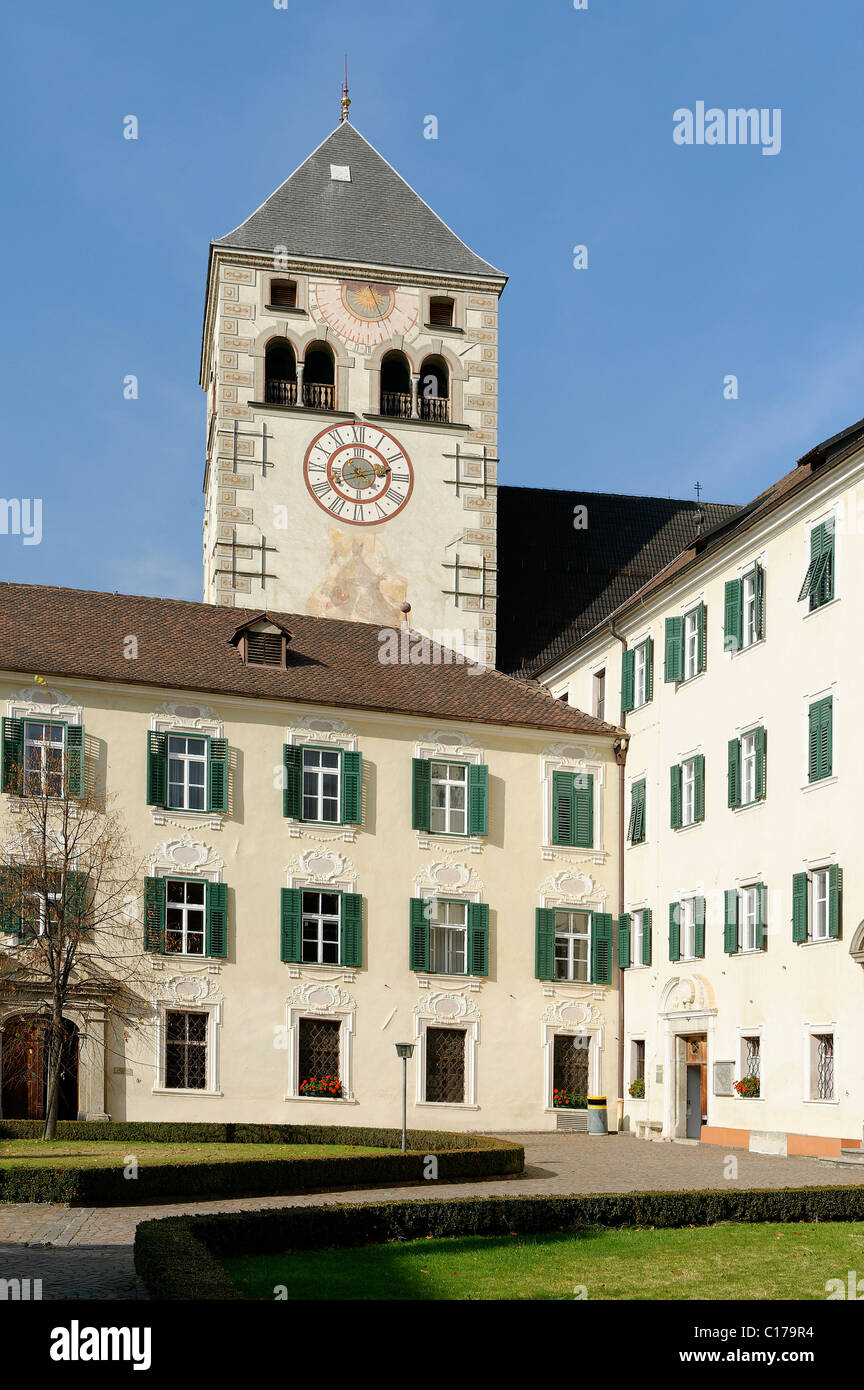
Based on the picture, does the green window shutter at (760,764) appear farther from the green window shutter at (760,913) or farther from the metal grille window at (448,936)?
the metal grille window at (448,936)

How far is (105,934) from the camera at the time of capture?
34750 millimetres

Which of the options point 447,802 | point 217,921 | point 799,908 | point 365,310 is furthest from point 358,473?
point 799,908

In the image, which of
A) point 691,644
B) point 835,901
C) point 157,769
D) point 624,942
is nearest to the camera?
point 835,901

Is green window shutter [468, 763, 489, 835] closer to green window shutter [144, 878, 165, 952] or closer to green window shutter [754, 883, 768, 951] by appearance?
green window shutter [144, 878, 165, 952]

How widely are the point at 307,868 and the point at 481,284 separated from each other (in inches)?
866

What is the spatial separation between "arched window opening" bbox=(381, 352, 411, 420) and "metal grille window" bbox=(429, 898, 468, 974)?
17.2 meters

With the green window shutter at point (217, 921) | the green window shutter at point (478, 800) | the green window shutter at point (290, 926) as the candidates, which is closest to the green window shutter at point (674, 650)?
the green window shutter at point (478, 800)

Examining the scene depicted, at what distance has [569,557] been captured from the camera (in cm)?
5106

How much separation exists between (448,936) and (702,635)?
27.4ft

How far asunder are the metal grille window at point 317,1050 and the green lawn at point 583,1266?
18.9 metres

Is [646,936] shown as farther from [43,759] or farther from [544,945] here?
[43,759]

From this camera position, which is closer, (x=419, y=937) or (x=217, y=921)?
(x=217, y=921)
